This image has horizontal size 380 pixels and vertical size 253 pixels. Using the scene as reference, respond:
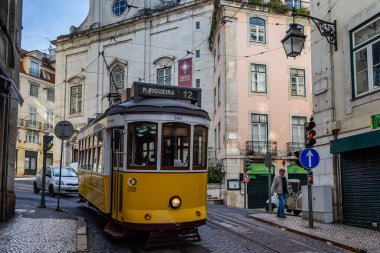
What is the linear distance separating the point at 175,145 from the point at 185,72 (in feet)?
85.0

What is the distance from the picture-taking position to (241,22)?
28.4 meters

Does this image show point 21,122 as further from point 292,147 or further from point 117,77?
point 292,147

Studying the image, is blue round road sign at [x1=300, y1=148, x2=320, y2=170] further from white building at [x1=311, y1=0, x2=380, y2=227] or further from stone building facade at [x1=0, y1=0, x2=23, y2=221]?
stone building facade at [x1=0, y1=0, x2=23, y2=221]

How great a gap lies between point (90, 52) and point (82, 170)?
2959 centimetres

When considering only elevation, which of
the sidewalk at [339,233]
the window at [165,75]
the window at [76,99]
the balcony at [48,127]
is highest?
the window at [165,75]

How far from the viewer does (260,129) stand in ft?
93.4

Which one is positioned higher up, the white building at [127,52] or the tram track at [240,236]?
the white building at [127,52]

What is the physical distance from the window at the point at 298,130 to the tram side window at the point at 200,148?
68.1ft

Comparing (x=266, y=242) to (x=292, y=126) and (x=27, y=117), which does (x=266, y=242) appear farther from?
(x=27, y=117)

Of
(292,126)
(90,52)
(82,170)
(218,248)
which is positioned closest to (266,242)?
(218,248)

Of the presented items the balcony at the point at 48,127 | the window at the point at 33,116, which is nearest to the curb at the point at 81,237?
the window at the point at 33,116

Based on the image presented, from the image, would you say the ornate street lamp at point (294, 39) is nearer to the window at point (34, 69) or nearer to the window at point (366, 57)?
the window at point (366, 57)

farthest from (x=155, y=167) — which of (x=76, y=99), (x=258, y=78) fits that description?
(x=76, y=99)

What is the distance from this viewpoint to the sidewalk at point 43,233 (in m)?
8.33
